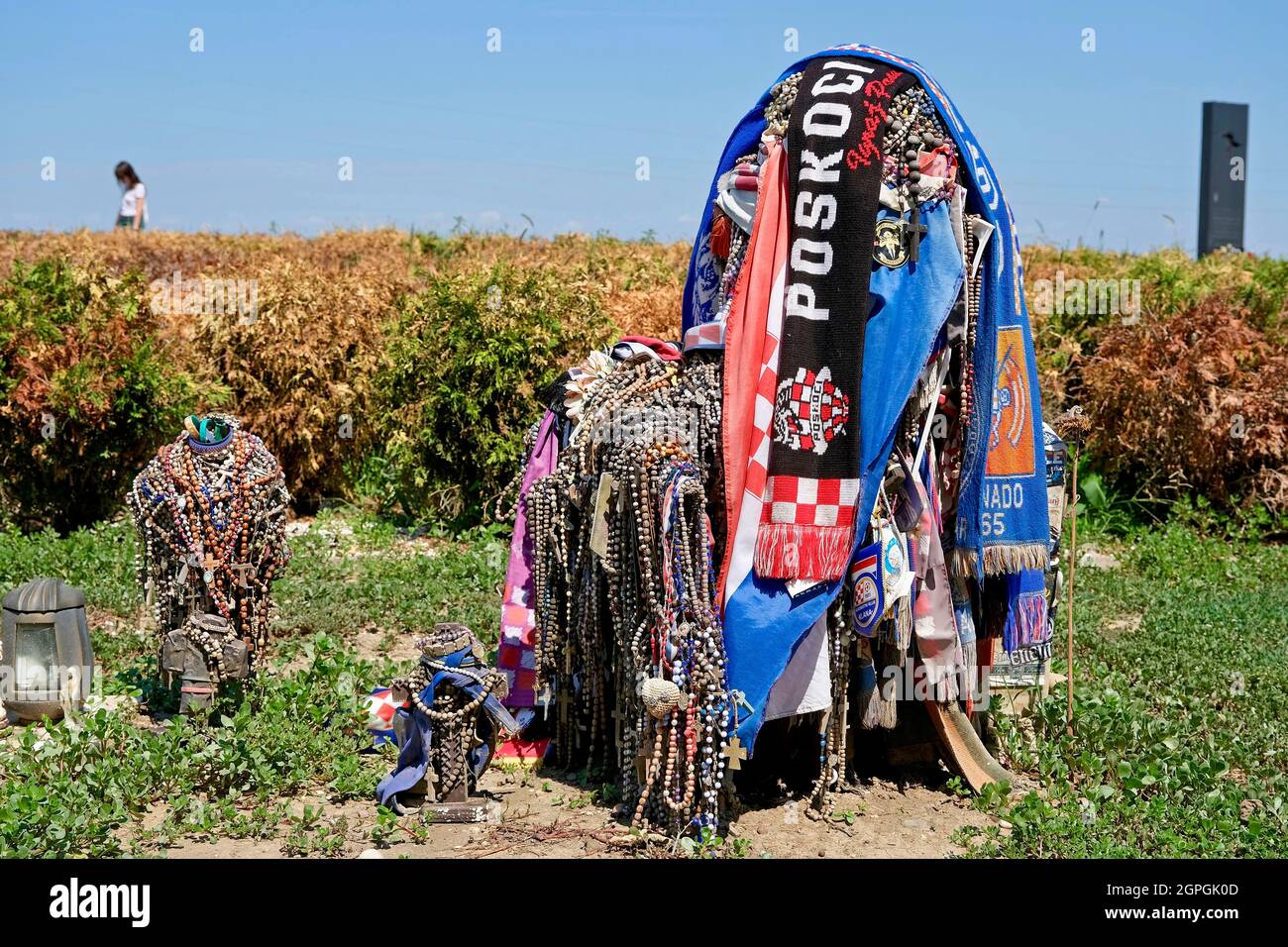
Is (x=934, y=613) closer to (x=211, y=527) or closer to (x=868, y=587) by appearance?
(x=868, y=587)

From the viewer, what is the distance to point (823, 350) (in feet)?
14.7

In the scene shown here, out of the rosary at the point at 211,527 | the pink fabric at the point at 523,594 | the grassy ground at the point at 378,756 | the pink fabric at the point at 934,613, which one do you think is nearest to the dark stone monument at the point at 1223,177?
the grassy ground at the point at 378,756

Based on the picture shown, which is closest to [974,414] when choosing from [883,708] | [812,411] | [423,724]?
[812,411]

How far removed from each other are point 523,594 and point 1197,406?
22.3ft

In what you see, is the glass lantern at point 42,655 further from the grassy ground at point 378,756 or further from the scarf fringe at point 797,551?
the scarf fringe at point 797,551

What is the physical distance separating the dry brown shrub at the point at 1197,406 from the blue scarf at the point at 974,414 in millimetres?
5816

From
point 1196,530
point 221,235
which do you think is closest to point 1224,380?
point 1196,530

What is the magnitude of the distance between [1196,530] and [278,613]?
706cm

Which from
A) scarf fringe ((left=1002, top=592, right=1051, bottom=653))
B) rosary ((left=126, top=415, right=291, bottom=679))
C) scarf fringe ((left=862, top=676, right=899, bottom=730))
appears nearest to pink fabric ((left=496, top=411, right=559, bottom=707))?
rosary ((left=126, top=415, right=291, bottom=679))

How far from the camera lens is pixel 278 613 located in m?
7.21

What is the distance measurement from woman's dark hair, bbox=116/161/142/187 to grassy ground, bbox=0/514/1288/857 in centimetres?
929

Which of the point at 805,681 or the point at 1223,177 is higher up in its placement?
the point at 1223,177

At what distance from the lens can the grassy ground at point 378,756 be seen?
4.54m

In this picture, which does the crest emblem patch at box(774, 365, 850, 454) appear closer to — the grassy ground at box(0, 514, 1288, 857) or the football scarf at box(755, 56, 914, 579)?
the football scarf at box(755, 56, 914, 579)
